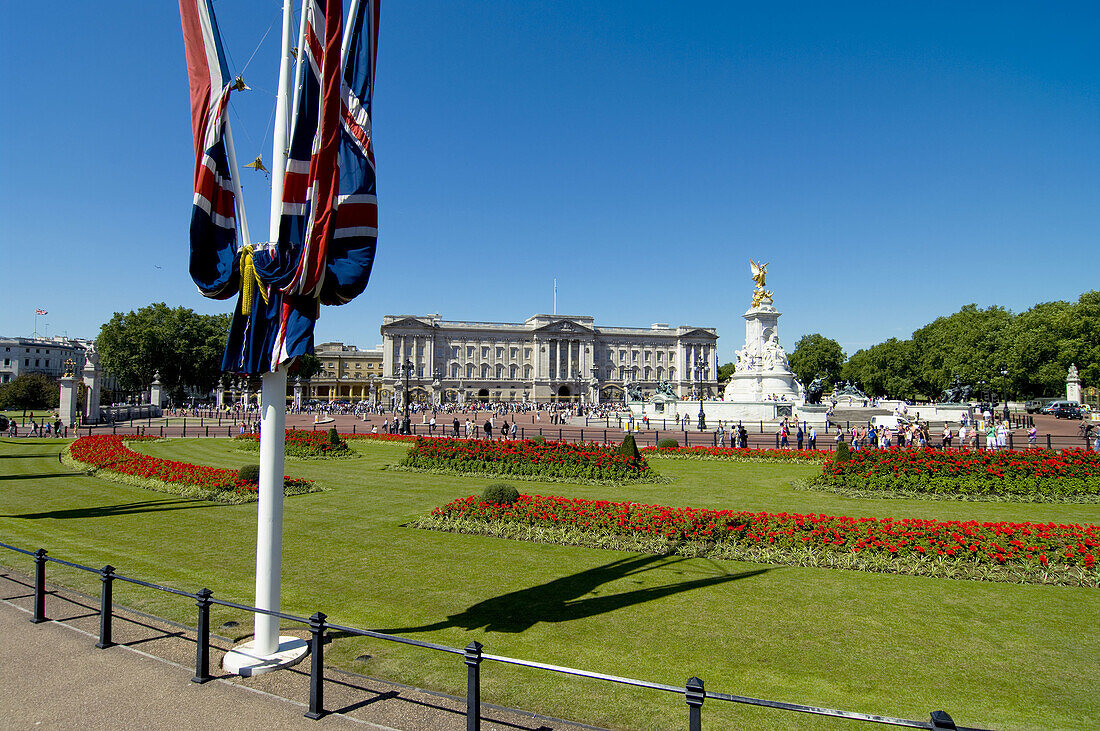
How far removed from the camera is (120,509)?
45.4ft

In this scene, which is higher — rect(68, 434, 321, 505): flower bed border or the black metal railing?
the black metal railing

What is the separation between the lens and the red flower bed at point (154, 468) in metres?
15.6

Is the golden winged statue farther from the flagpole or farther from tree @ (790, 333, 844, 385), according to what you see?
tree @ (790, 333, 844, 385)

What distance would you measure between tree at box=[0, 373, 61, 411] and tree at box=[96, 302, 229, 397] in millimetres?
8042

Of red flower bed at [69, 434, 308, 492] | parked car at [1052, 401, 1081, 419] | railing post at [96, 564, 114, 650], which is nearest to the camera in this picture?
railing post at [96, 564, 114, 650]

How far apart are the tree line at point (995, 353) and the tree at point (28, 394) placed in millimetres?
98112

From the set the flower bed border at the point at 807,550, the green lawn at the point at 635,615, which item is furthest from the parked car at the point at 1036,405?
the flower bed border at the point at 807,550

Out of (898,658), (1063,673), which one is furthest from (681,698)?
(1063,673)

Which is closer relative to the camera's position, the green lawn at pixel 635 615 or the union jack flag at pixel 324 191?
the green lawn at pixel 635 615

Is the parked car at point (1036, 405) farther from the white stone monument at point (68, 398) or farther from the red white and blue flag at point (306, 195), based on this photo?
the white stone monument at point (68, 398)

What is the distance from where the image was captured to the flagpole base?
227 inches

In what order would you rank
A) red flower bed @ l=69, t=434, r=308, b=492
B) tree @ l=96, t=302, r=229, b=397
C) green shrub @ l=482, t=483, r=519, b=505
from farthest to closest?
tree @ l=96, t=302, r=229, b=397 < red flower bed @ l=69, t=434, r=308, b=492 < green shrub @ l=482, t=483, r=519, b=505

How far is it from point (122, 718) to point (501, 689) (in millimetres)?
3002

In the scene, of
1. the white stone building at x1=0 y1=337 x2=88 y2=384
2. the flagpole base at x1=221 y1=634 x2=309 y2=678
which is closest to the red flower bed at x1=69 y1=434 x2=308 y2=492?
the flagpole base at x1=221 y1=634 x2=309 y2=678
